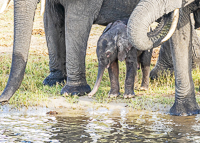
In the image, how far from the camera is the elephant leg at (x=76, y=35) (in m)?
6.77

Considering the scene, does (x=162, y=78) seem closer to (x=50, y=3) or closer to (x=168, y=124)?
(x=50, y=3)

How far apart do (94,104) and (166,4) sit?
2.11 m

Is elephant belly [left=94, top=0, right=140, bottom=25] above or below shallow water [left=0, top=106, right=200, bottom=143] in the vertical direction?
above

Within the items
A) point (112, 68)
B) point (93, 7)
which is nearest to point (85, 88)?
point (112, 68)

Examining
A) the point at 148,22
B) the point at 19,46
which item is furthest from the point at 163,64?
the point at 148,22

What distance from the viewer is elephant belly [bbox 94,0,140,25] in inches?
277

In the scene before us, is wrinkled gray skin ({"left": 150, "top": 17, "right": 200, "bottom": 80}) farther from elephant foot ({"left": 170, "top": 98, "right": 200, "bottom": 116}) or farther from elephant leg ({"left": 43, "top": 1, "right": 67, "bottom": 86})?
elephant foot ({"left": 170, "top": 98, "right": 200, "bottom": 116})

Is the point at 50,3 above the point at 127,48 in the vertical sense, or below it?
above

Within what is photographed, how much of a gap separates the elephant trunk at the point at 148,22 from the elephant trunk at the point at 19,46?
1.75 m

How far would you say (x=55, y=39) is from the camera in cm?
742

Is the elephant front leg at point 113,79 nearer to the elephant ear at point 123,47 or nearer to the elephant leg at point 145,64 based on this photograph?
the elephant ear at point 123,47

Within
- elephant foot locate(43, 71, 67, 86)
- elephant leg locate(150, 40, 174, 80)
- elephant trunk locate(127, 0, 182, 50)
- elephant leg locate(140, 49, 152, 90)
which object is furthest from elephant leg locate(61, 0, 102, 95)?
elephant trunk locate(127, 0, 182, 50)

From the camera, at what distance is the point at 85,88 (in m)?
6.95

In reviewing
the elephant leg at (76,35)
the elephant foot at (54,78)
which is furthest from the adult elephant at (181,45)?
the elephant foot at (54,78)
